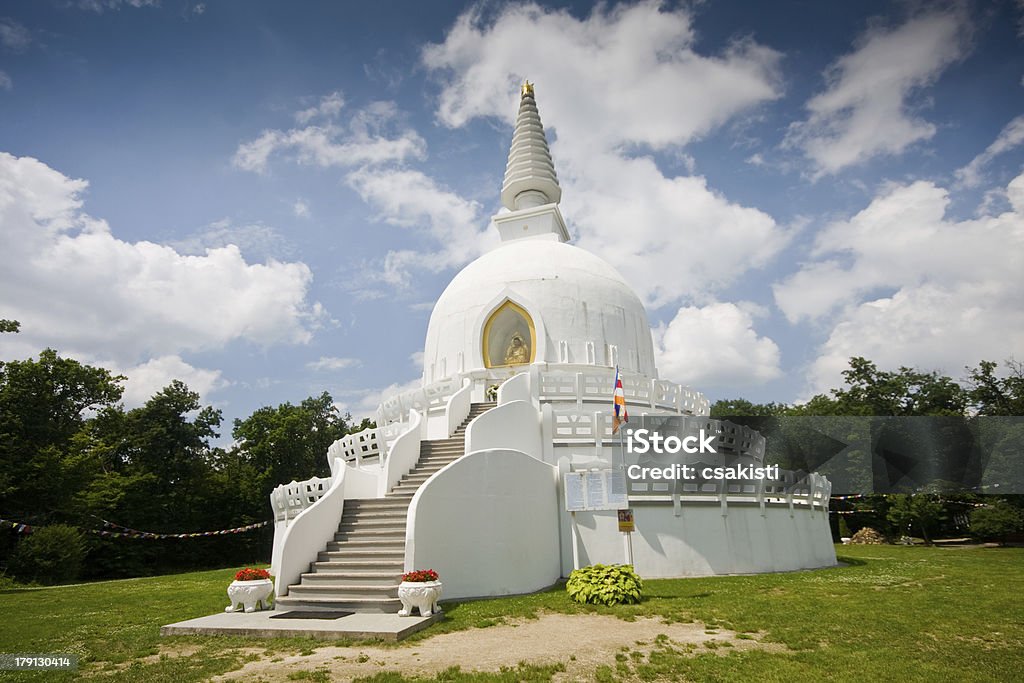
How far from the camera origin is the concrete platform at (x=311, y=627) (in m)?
8.85

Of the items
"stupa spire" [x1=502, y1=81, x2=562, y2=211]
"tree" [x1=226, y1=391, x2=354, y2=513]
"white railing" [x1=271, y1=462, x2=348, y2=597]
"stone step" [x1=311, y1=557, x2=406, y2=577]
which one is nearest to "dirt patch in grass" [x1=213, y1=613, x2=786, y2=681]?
"stone step" [x1=311, y1=557, x2=406, y2=577]

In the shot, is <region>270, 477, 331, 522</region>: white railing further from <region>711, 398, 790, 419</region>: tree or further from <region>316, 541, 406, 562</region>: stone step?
<region>711, 398, 790, 419</region>: tree

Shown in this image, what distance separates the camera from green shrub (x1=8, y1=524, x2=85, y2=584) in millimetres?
20047

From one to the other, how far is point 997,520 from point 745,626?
95.0ft

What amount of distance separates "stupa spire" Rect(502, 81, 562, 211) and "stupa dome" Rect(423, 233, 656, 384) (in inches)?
233

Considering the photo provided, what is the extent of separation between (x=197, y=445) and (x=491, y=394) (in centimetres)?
2093

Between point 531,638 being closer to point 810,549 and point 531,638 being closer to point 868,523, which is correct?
point 810,549

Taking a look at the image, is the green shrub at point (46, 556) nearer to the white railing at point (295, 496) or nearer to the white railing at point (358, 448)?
the white railing at point (295, 496)

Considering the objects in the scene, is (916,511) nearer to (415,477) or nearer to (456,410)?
(456,410)

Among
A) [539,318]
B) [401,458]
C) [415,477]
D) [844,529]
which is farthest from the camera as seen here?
[844,529]

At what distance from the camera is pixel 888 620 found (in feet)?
31.6

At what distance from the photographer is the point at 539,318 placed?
72.7 ft

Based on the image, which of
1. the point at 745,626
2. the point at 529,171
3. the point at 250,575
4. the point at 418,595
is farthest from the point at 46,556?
the point at 529,171

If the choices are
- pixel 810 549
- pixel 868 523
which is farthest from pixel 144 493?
pixel 868 523
